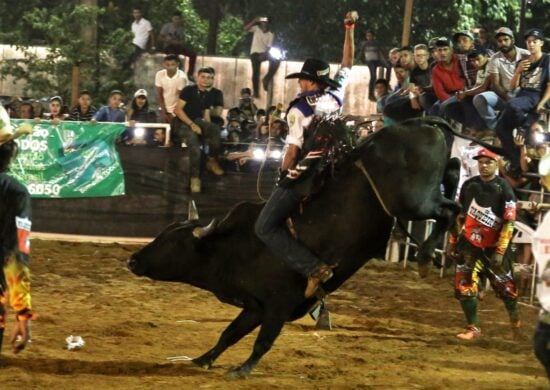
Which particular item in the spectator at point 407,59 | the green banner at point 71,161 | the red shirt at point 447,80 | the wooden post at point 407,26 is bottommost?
the green banner at point 71,161

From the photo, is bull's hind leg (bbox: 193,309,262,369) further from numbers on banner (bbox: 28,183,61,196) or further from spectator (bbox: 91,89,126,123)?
spectator (bbox: 91,89,126,123)

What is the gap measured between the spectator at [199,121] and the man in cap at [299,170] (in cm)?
756

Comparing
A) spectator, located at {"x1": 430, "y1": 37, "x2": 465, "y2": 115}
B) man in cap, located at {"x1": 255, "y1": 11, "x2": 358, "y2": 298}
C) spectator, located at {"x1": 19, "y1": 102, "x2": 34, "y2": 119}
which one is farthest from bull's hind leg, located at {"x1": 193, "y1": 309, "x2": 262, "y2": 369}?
spectator, located at {"x1": 19, "y1": 102, "x2": 34, "y2": 119}

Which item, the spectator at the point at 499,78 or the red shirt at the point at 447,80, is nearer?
the spectator at the point at 499,78

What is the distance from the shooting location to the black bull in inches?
276

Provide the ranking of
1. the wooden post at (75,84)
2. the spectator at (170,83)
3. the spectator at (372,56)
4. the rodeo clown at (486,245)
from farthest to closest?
the spectator at (372,56)
the wooden post at (75,84)
the spectator at (170,83)
the rodeo clown at (486,245)

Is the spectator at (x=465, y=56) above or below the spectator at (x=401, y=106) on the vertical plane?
above

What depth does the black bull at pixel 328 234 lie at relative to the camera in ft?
23.0

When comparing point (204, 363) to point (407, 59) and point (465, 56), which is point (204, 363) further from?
point (407, 59)

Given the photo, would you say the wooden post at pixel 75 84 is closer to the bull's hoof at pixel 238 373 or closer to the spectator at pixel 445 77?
the spectator at pixel 445 77

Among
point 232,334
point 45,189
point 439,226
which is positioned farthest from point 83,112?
point 439,226

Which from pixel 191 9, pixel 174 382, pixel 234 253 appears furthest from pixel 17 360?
pixel 191 9

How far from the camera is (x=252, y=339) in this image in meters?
8.95

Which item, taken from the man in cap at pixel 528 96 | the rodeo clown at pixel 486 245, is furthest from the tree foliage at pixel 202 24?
the rodeo clown at pixel 486 245
